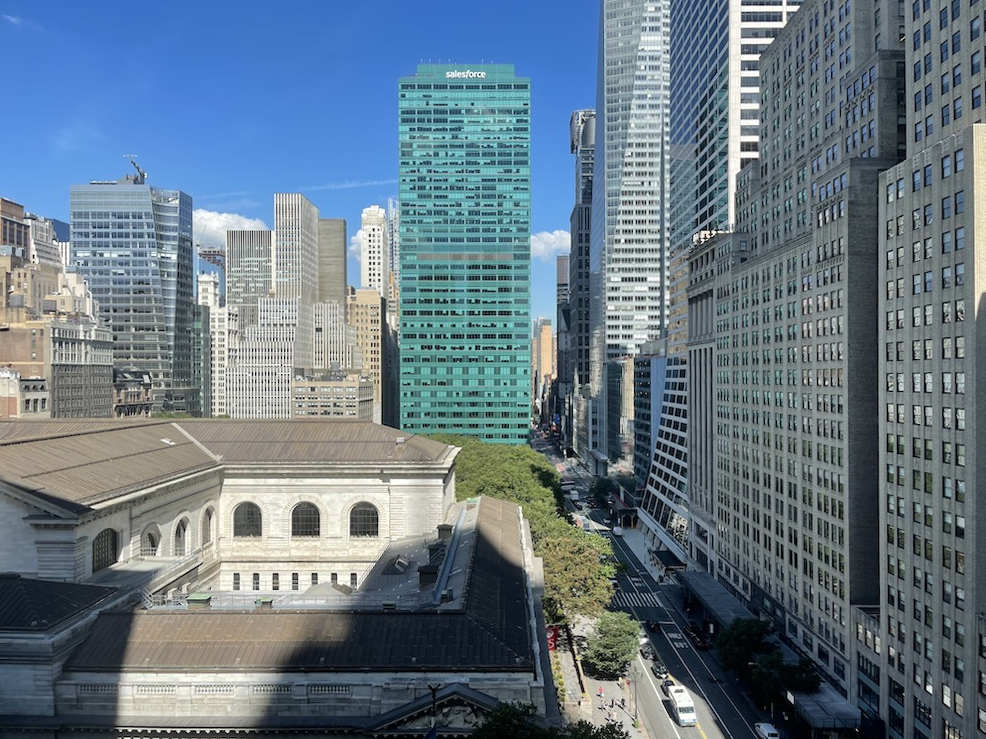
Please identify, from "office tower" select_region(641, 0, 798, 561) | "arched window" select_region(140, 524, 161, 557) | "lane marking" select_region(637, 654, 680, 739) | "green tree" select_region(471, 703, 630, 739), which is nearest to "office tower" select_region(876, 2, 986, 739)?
"lane marking" select_region(637, 654, 680, 739)

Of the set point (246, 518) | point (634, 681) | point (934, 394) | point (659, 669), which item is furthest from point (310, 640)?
point (246, 518)

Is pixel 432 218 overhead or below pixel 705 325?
overhead

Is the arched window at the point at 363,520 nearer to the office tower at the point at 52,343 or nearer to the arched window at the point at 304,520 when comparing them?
the arched window at the point at 304,520

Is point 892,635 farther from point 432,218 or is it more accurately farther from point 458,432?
point 432,218

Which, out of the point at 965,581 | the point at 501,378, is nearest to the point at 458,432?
the point at 501,378

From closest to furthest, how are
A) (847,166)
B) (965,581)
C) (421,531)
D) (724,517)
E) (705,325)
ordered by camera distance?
1. (965,581)
2. (847,166)
3. (421,531)
4. (724,517)
5. (705,325)

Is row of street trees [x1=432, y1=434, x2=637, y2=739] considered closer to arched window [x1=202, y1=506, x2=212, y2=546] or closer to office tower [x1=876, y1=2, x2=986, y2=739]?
office tower [x1=876, y1=2, x2=986, y2=739]

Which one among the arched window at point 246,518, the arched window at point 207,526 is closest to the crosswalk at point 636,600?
the arched window at point 246,518
